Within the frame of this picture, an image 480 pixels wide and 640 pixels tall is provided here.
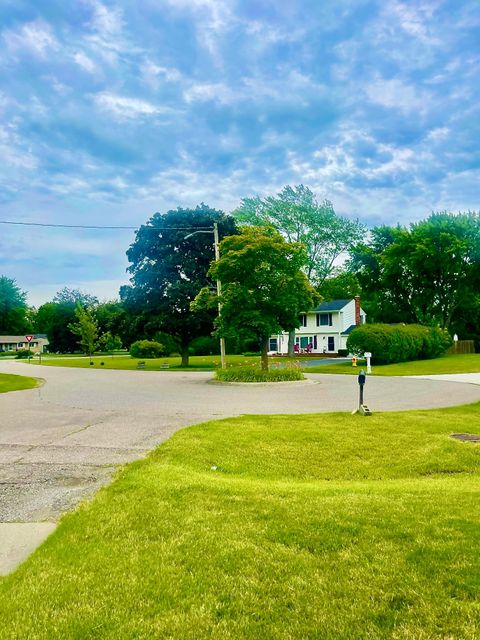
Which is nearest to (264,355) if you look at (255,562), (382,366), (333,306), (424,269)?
(382,366)

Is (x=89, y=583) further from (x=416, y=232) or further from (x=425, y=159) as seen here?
(x=416, y=232)

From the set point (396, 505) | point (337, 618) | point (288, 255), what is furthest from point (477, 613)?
point (288, 255)

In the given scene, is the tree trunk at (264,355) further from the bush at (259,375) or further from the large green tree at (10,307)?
the large green tree at (10,307)

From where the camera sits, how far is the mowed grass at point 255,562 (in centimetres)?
252

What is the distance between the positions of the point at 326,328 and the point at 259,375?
28.9m

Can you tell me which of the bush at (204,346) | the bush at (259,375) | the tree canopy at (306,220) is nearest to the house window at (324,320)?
the tree canopy at (306,220)

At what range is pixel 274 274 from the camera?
21.0 metres

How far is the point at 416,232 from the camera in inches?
1927

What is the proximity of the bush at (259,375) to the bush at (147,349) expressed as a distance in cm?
3243

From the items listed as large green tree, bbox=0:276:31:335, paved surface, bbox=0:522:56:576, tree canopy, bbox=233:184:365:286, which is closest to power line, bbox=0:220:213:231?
tree canopy, bbox=233:184:365:286

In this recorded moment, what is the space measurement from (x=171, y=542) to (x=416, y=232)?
50834 millimetres

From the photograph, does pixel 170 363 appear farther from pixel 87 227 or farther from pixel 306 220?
pixel 306 220

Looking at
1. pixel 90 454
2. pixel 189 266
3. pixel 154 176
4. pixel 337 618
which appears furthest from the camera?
pixel 189 266

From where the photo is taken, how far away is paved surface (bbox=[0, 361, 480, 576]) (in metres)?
5.35
